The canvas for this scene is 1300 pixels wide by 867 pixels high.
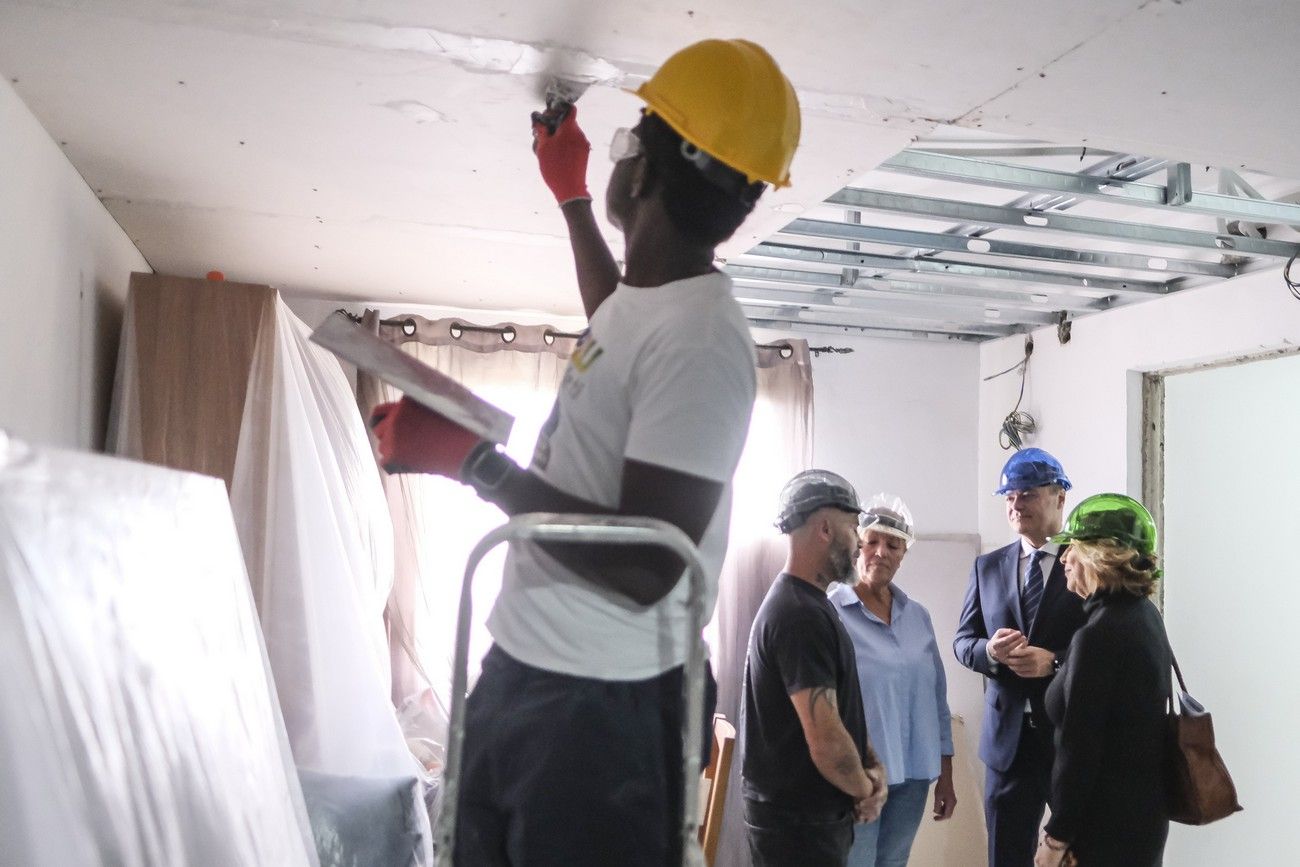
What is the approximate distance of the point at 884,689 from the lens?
3043 mm

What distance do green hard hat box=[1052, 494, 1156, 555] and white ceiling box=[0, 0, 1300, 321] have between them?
2.71 feet

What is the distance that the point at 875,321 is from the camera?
4.48 m

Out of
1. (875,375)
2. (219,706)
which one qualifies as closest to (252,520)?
(219,706)

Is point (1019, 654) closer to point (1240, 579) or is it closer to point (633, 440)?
point (1240, 579)

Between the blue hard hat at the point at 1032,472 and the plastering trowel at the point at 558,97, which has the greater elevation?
the plastering trowel at the point at 558,97

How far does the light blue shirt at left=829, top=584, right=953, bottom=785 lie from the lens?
296 cm

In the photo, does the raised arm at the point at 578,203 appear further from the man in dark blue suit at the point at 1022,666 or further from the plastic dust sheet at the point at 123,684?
the man in dark blue suit at the point at 1022,666

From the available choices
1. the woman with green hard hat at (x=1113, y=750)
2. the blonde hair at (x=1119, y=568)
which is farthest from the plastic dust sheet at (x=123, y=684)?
the blonde hair at (x=1119, y=568)

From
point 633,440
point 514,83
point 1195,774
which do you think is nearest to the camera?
point 633,440

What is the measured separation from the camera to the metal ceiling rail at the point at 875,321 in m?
4.28

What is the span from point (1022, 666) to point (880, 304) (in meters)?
1.67

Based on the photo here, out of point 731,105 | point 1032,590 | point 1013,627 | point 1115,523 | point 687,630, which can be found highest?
point 731,105

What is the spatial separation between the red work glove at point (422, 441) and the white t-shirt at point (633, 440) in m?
0.12

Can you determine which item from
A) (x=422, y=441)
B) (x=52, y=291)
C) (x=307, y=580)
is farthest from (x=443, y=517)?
(x=422, y=441)
